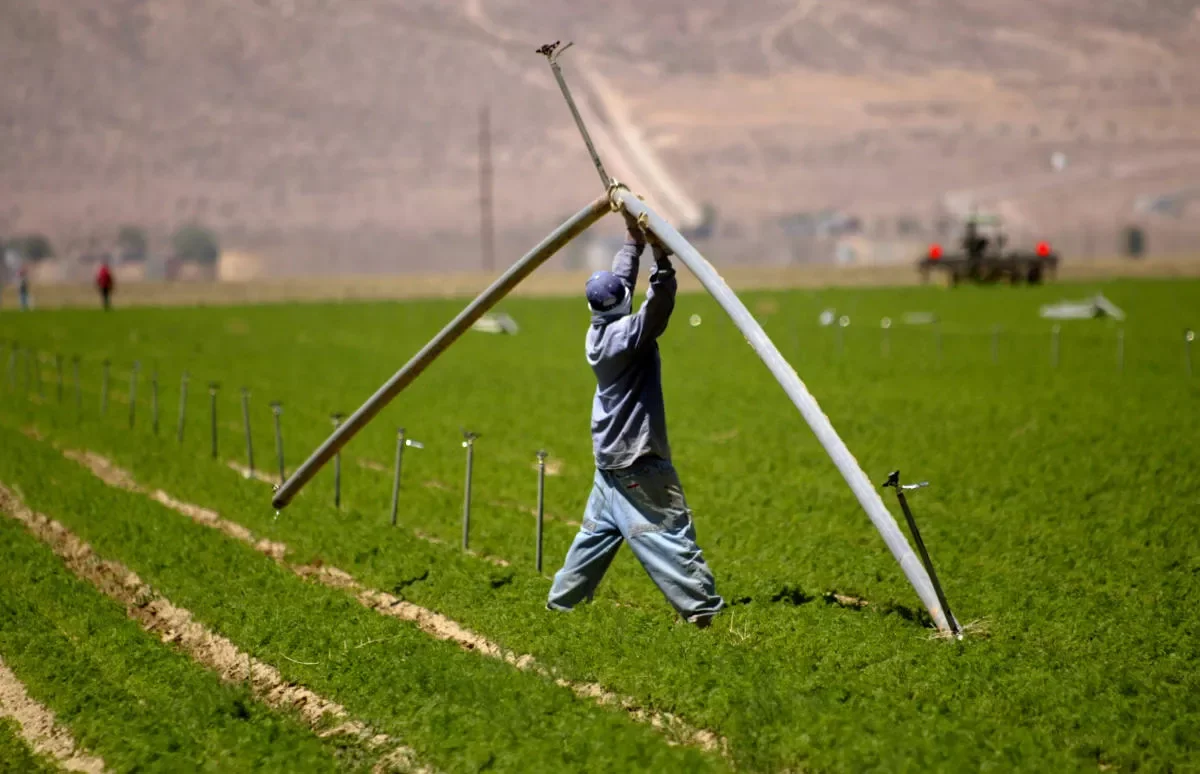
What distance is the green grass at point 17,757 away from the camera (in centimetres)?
806

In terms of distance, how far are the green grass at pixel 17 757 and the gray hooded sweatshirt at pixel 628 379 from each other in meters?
3.58

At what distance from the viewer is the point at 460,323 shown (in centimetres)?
1104

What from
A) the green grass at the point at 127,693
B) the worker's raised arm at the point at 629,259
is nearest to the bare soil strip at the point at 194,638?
the green grass at the point at 127,693

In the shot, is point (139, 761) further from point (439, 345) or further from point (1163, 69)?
point (1163, 69)

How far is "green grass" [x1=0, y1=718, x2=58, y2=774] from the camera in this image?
8.06m

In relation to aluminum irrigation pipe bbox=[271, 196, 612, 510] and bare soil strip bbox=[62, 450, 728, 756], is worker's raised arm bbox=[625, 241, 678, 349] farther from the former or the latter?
bare soil strip bbox=[62, 450, 728, 756]

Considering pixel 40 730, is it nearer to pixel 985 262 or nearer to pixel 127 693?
pixel 127 693

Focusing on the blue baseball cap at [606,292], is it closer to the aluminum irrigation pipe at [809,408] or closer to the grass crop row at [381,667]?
the aluminum irrigation pipe at [809,408]

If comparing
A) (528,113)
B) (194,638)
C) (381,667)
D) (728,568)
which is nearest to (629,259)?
(381,667)

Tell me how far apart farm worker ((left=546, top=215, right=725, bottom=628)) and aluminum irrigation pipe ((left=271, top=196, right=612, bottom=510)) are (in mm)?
417

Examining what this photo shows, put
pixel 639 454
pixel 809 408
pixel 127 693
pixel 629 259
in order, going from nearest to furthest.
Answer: pixel 127 693 < pixel 809 408 < pixel 639 454 < pixel 629 259

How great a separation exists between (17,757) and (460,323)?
420 cm

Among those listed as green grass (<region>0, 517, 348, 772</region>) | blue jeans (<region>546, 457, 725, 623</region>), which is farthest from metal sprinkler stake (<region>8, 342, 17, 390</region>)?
blue jeans (<region>546, 457, 725, 623</region>)

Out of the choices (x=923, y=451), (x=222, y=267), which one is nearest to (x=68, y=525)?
(x=923, y=451)
